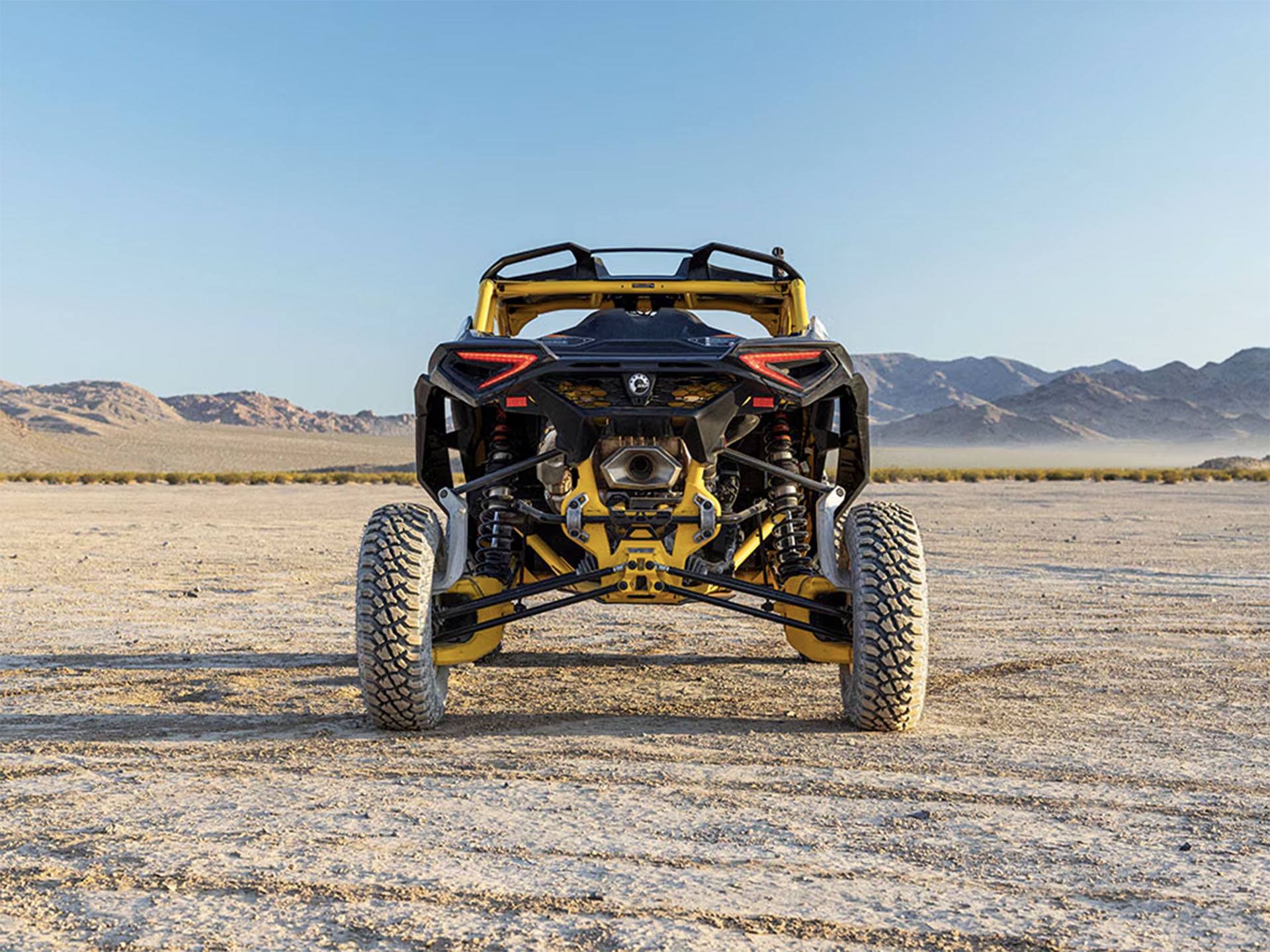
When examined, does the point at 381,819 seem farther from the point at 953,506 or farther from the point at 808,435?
the point at 953,506

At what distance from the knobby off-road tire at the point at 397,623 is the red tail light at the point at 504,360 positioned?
28.5 inches

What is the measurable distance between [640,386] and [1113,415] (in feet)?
595

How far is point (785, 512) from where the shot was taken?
5.70 m

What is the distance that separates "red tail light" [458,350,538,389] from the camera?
4996mm

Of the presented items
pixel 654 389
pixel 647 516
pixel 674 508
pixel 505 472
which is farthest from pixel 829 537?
pixel 505 472

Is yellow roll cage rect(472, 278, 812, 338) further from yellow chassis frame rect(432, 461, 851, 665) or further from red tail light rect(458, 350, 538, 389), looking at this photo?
yellow chassis frame rect(432, 461, 851, 665)

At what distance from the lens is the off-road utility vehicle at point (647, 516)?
4914 millimetres

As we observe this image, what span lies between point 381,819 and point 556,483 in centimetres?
221

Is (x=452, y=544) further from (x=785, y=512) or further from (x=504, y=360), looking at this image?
(x=785, y=512)

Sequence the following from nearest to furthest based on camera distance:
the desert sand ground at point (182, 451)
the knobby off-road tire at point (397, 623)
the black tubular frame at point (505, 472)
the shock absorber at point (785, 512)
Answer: the knobby off-road tire at point (397, 623) < the black tubular frame at point (505, 472) < the shock absorber at point (785, 512) < the desert sand ground at point (182, 451)

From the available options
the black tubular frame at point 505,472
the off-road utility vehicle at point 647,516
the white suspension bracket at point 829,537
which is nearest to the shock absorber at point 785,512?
the off-road utility vehicle at point 647,516

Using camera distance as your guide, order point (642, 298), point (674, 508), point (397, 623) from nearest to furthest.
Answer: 1. point (397, 623)
2. point (674, 508)
3. point (642, 298)

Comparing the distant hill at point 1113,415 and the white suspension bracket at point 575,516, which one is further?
the distant hill at point 1113,415

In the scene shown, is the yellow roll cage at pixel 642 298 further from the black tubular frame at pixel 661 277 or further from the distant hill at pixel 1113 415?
the distant hill at pixel 1113 415
